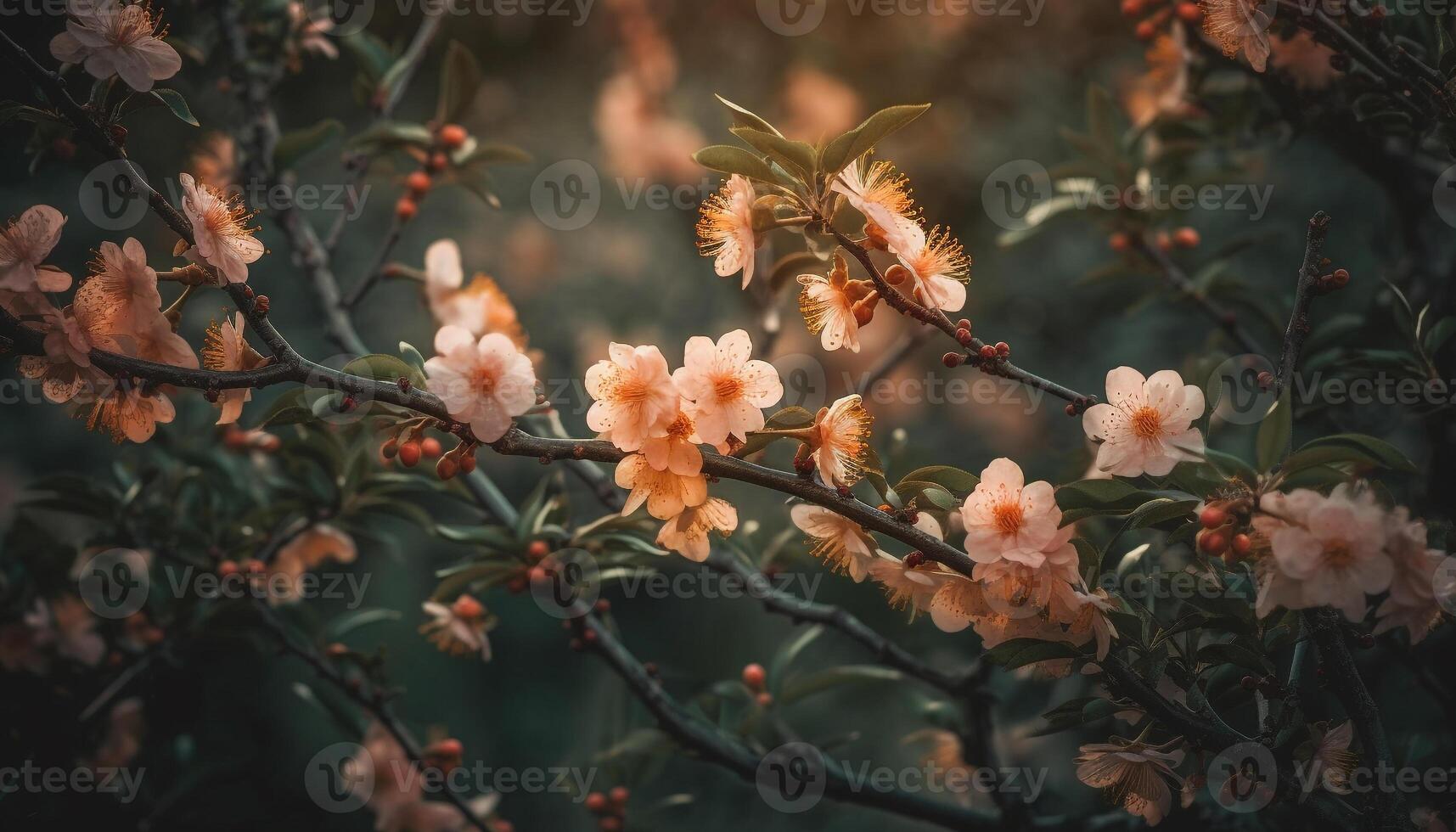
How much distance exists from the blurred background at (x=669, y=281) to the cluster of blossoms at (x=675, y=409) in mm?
763

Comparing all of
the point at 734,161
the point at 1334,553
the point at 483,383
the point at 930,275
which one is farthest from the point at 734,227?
the point at 1334,553

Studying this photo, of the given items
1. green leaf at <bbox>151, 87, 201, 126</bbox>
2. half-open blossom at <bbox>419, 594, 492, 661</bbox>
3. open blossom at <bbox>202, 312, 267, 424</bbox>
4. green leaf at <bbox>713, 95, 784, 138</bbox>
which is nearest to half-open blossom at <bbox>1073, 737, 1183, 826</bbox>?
green leaf at <bbox>713, 95, 784, 138</bbox>

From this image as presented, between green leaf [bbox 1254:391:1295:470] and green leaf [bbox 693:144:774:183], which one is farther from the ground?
green leaf [bbox 693:144:774:183]

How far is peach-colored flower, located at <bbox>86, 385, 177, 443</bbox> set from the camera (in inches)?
39.7

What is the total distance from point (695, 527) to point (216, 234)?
59 centimetres

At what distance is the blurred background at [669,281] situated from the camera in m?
2.16

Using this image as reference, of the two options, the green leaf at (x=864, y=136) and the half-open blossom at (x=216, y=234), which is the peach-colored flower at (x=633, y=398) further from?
the half-open blossom at (x=216, y=234)

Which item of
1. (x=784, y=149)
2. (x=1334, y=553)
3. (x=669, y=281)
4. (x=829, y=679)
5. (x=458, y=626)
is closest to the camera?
(x=1334, y=553)

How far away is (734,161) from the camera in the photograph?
3.11 feet

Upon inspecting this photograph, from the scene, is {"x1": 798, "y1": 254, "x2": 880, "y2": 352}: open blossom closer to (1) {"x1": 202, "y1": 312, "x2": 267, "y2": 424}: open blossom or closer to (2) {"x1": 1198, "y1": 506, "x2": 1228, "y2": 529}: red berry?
(2) {"x1": 1198, "y1": 506, "x2": 1228, "y2": 529}: red berry

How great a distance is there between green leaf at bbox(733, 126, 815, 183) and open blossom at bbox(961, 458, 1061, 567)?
1.19ft

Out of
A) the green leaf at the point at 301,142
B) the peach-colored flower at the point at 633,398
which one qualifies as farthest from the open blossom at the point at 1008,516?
the green leaf at the point at 301,142

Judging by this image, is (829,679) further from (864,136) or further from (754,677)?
(864,136)

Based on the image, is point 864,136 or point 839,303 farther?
point 839,303
